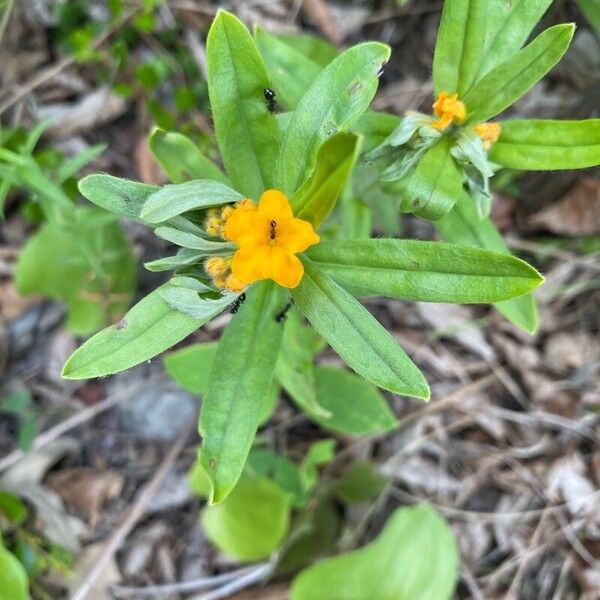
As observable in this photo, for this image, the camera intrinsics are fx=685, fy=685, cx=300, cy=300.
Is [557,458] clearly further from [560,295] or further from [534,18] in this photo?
[534,18]

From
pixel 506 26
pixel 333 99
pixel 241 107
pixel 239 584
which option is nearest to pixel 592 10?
pixel 506 26

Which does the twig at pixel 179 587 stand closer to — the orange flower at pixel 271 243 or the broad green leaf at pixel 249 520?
the broad green leaf at pixel 249 520

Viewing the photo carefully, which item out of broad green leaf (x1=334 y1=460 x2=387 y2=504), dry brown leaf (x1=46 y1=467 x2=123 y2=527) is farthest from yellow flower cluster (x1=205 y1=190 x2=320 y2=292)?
dry brown leaf (x1=46 y1=467 x2=123 y2=527)

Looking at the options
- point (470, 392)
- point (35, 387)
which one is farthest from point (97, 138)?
point (470, 392)

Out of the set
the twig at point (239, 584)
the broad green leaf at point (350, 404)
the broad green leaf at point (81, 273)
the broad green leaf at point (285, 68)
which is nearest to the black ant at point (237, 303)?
the broad green leaf at point (285, 68)

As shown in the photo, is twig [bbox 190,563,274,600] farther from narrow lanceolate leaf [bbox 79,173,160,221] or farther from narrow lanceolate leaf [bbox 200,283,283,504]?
narrow lanceolate leaf [bbox 79,173,160,221]
